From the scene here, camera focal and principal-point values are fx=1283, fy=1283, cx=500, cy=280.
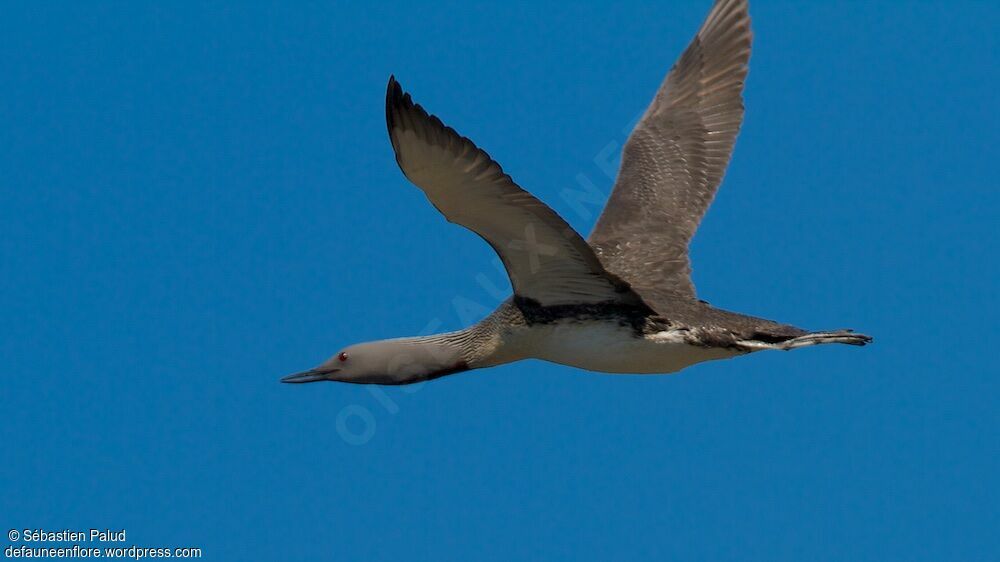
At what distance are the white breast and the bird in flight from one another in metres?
0.01

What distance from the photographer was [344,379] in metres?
9.61

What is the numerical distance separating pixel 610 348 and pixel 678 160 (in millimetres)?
2958

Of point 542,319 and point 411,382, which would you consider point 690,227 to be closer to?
point 542,319

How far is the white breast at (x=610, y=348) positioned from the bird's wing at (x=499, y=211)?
220 mm

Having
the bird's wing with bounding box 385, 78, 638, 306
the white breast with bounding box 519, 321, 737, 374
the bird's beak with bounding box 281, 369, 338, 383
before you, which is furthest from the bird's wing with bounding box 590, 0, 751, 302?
the bird's beak with bounding box 281, 369, 338, 383

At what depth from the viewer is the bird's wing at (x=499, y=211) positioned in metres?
7.78

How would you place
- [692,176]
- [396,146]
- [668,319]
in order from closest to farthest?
[396,146] → [668,319] → [692,176]

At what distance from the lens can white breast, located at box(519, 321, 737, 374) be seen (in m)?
9.32

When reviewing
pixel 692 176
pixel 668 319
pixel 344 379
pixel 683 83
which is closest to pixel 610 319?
pixel 668 319

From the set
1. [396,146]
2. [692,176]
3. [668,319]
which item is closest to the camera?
[396,146]

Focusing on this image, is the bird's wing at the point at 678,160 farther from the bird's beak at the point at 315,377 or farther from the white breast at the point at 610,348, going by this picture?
the bird's beak at the point at 315,377

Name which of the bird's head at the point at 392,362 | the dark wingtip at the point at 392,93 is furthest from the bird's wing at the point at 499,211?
the bird's head at the point at 392,362

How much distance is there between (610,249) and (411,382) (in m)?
2.24

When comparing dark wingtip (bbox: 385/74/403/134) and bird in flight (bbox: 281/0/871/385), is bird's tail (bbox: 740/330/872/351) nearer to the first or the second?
bird in flight (bbox: 281/0/871/385)
